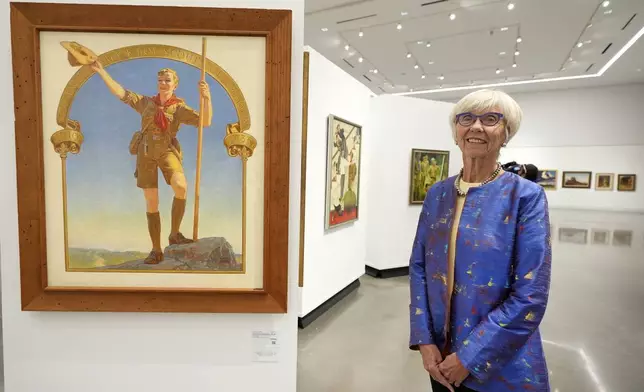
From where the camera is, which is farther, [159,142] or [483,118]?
[159,142]

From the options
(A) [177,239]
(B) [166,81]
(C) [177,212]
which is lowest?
(A) [177,239]

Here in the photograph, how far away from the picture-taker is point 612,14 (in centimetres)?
918

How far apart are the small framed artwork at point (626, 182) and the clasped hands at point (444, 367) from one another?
848 inches

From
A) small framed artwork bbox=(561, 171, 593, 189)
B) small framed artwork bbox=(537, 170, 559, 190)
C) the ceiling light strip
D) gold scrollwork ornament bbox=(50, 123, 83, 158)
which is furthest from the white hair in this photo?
small framed artwork bbox=(561, 171, 593, 189)

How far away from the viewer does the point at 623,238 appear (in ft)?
39.0

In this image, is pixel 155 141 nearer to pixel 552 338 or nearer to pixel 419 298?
pixel 419 298

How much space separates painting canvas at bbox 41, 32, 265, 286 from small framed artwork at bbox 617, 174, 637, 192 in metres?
22.1

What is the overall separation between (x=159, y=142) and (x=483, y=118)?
4.66ft

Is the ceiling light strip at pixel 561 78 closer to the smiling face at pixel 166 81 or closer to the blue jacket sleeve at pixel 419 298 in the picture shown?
the blue jacket sleeve at pixel 419 298

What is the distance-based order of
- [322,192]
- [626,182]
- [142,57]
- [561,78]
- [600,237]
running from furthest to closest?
1. [626,182]
2. [561,78]
3. [600,237]
4. [322,192]
5. [142,57]

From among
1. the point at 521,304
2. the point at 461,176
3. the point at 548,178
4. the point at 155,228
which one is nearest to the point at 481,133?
the point at 461,176

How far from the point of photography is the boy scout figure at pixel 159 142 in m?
1.59

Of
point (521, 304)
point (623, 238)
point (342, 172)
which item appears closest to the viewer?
point (521, 304)

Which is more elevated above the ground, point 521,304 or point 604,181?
point 604,181
